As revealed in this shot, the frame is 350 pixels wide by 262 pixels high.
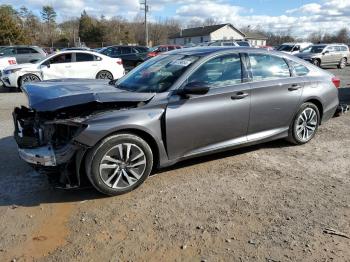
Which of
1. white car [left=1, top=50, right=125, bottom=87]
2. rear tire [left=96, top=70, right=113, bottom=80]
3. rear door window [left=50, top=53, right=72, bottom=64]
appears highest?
rear door window [left=50, top=53, right=72, bottom=64]

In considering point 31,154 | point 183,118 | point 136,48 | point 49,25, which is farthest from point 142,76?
point 49,25

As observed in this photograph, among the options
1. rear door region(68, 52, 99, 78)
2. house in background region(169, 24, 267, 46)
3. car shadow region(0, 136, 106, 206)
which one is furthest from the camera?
house in background region(169, 24, 267, 46)

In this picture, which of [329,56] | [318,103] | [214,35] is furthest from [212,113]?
[214,35]

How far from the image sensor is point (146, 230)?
369 centimetres

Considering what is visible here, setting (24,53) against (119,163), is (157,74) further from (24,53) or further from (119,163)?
(24,53)

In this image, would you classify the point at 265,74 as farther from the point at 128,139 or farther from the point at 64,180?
the point at 64,180

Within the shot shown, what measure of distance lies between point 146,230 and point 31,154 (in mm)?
1626

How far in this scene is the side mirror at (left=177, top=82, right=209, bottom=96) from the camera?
4610 millimetres

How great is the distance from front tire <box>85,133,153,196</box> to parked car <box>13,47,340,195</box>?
0.01 metres

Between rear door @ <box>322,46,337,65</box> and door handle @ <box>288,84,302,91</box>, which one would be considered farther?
rear door @ <box>322,46,337,65</box>

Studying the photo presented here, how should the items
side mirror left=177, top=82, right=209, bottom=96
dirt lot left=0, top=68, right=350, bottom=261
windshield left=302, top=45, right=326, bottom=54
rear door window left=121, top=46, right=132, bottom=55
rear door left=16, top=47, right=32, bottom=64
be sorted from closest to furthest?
dirt lot left=0, top=68, right=350, bottom=261
side mirror left=177, top=82, right=209, bottom=96
rear door left=16, top=47, right=32, bottom=64
rear door window left=121, top=46, right=132, bottom=55
windshield left=302, top=45, right=326, bottom=54

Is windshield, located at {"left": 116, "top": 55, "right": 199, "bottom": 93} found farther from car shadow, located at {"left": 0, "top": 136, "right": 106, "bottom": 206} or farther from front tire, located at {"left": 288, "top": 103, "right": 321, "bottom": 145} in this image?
front tire, located at {"left": 288, "top": 103, "right": 321, "bottom": 145}

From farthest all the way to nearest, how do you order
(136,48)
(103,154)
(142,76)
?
1. (136,48)
2. (142,76)
3. (103,154)

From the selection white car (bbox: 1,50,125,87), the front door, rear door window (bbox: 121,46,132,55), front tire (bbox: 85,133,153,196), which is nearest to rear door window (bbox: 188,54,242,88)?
the front door
